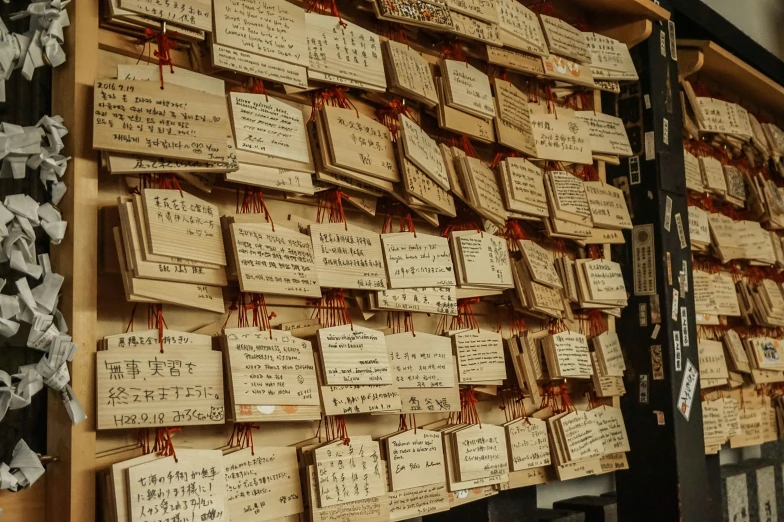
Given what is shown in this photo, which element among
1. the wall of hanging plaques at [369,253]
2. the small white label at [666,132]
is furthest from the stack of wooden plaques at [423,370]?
the small white label at [666,132]

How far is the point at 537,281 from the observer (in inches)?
87.7

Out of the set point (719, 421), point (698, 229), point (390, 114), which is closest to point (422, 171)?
point (390, 114)

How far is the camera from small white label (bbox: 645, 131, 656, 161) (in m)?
2.77

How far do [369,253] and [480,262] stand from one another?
385 mm

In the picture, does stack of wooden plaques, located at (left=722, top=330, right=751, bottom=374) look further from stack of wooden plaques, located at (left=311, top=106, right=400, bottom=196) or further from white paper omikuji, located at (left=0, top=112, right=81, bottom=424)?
white paper omikuji, located at (left=0, top=112, right=81, bottom=424)

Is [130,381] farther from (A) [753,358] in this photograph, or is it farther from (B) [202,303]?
(A) [753,358]

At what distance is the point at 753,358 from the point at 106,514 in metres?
2.80

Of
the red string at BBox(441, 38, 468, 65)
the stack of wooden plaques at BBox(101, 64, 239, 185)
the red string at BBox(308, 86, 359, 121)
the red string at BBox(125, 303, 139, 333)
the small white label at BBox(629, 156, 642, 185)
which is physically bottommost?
the red string at BBox(125, 303, 139, 333)

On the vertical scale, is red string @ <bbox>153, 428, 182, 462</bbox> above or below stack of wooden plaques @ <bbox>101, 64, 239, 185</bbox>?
below

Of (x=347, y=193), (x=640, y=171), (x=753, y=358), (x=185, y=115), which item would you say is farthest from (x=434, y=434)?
(x=753, y=358)

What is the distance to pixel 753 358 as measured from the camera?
10.9ft

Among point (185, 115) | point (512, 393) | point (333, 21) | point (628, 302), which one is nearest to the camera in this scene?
point (185, 115)

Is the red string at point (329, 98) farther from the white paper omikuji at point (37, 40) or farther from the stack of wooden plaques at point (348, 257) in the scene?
the white paper omikuji at point (37, 40)

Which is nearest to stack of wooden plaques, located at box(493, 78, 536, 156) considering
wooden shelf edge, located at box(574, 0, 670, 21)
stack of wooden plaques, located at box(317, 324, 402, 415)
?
wooden shelf edge, located at box(574, 0, 670, 21)
